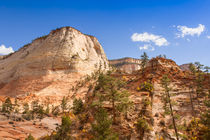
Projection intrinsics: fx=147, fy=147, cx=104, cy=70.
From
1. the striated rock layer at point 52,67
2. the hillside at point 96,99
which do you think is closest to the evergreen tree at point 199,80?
the hillside at point 96,99

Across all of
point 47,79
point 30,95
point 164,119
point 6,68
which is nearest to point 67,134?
point 164,119

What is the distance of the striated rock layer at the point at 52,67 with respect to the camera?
53219mm

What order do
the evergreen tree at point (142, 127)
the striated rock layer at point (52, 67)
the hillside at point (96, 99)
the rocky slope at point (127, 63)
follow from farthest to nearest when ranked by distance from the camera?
the rocky slope at point (127, 63) → the striated rock layer at point (52, 67) → the hillside at point (96, 99) → the evergreen tree at point (142, 127)

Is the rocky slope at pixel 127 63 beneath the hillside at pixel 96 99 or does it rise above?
above

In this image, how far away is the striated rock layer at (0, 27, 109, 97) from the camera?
5322 cm

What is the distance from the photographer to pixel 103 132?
50.2 feet

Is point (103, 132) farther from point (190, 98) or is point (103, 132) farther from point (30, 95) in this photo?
point (30, 95)

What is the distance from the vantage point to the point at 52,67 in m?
58.8

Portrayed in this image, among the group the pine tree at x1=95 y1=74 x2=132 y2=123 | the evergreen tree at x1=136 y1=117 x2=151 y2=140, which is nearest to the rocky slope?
the pine tree at x1=95 y1=74 x2=132 y2=123

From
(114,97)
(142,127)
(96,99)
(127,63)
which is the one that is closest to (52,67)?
(96,99)

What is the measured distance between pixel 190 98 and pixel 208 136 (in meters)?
9.44

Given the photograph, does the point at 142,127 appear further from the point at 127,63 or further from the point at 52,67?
the point at 127,63

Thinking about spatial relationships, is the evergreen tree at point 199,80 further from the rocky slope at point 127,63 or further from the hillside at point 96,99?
the rocky slope at point 127,63

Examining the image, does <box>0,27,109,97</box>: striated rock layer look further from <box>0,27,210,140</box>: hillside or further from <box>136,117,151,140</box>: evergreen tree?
<box>136,117,151,140</box>: evergreen tree
